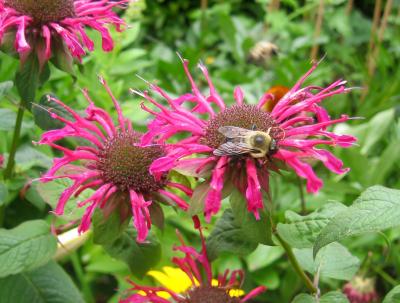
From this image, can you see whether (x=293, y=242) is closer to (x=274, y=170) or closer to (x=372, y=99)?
(x=274, y=170)

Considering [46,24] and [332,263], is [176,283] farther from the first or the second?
[46,24]

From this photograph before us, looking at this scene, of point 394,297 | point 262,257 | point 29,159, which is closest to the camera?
point 394,297

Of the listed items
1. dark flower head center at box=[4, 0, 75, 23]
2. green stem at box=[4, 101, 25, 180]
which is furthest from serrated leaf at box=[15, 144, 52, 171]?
dark flower head center at box=[4, 0, 75, 23]

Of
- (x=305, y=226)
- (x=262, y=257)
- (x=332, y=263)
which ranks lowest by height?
(x=262, y=257)

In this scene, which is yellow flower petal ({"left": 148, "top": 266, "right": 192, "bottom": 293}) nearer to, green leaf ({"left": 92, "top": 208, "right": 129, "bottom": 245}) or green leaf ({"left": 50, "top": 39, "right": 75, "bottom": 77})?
green leaf ({"left": 92, "top": 208, "right": 129, "bottom": 245})

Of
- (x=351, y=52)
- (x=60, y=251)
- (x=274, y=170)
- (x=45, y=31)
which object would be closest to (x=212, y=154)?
(x=274, y=170)

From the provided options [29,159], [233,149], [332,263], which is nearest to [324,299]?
[332,263]
